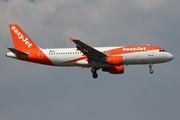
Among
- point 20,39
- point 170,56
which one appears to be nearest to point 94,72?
point 170,56

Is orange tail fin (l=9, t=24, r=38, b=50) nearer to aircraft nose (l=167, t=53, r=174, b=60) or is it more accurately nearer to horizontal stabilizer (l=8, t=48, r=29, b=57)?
horizontal stabilizer (l=8, t=48, r=29, b=57)

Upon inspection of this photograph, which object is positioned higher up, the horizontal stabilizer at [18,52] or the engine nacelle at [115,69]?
the horizontal stabilizer at [18,52]

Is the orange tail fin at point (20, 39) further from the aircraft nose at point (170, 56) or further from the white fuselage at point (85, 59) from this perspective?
the aircraft nose at point (170, 56)

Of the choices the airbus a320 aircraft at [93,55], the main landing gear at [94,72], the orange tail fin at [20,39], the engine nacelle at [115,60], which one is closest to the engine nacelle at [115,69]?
the airbus a320 aircraft at [93,55]

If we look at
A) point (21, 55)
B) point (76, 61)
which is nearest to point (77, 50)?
point (76, 61)

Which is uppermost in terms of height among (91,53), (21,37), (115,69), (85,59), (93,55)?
(21,37)

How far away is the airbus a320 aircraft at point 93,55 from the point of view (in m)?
78.3

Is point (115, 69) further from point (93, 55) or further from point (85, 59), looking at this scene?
point (93, 55)

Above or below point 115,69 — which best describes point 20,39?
above

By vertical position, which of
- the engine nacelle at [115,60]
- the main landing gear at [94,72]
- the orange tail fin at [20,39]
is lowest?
the main landing gear at [94,72]

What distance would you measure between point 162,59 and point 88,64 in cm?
1026

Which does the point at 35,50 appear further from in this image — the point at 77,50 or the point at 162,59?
the point at 162,59

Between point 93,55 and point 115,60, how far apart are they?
128 inches

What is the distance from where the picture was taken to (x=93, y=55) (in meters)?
78.9
